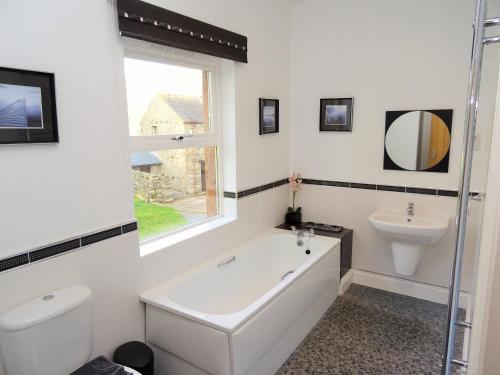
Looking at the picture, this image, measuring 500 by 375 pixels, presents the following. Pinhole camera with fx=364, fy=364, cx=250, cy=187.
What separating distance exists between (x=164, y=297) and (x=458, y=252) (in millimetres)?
1645

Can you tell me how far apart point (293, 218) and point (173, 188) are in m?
1.49

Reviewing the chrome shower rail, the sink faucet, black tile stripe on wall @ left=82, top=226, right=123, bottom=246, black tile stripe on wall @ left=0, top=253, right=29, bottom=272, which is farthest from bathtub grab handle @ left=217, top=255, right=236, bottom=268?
the chrome shower rail

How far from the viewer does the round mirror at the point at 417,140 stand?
3.07 m

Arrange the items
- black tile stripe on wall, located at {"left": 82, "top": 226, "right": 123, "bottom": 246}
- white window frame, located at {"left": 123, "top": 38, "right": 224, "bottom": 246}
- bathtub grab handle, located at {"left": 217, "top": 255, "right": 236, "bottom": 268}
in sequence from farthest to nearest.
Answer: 1. bathtub grab handle, located at {"left": 217, "top": 255, "right": 236, "bottom": 268}
2. white window frame, located at {"left": 123, "top": 38, "right": 224, "bottom": 246}
3. black tile stripe on wall, located at {"left": 82, "top": 226, "right": 123, "bottom": 246}

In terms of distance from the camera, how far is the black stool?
6.42ft

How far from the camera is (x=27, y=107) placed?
162cm

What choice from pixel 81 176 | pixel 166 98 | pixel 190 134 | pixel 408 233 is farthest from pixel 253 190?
pixel 81 176

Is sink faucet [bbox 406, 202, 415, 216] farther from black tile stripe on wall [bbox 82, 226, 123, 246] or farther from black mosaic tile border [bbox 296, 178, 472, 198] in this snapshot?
black tile stripe on wall [bbox 82, 226, 123, 246]

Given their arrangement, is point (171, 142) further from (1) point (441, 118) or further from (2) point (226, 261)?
(1) point (441, 118)

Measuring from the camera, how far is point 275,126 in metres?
3.49

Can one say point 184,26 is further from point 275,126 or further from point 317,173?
point 317,173

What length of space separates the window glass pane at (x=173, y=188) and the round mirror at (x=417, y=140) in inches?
63.4

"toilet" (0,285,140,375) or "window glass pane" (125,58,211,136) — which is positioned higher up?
"window glass pane" (125,58,211,136)

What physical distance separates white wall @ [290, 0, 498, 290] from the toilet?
249 centimetres
